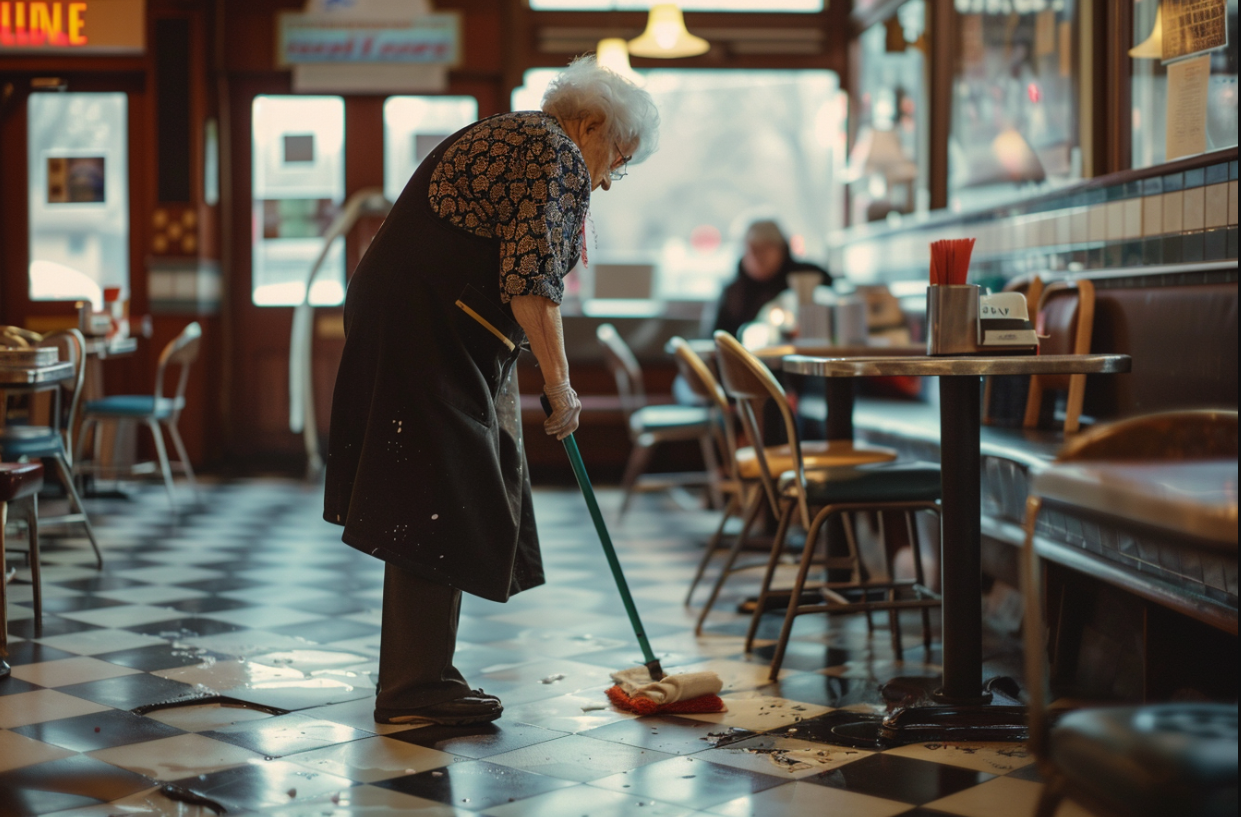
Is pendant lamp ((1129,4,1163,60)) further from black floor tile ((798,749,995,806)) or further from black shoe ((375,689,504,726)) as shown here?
black shoe ((375,689,504,726))

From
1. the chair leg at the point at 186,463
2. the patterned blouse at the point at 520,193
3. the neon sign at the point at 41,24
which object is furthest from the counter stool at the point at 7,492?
the neon sign at the point at 41,24

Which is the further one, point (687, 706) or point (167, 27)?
point (167, 27)

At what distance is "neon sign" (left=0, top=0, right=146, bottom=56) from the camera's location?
7.31 meters

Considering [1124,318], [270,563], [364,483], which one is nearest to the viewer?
[364,483]

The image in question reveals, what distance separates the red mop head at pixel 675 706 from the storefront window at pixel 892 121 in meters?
4.04

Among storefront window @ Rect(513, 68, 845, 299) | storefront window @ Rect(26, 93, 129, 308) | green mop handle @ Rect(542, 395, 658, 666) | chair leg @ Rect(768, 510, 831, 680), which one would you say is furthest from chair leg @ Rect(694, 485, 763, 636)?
storefront window @ Rect(26, 93, 129, 308)

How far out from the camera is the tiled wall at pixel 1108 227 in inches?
130

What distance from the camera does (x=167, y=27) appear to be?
7805 millimetres

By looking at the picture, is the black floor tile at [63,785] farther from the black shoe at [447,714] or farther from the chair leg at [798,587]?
the chair leg at [798,587]

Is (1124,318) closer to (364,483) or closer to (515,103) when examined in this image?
(364,483)

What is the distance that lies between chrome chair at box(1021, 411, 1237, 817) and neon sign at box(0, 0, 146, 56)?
7039mm

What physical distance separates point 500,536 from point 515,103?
5.80m

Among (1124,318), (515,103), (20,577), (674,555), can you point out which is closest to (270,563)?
(20,577)

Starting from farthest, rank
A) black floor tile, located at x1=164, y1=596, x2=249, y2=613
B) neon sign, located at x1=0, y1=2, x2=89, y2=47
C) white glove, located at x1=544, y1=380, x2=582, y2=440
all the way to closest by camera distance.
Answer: neon sign, located at x1=0, y1=2, x2=89, y2=47 → black floor tile, located at x1=164, y1=596, x2=249, y2=613 → white glove, located at x1=544, y1=380, x2=582, y2=440
